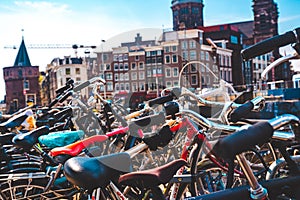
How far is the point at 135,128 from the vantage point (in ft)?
10.8

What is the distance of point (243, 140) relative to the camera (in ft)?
5.19

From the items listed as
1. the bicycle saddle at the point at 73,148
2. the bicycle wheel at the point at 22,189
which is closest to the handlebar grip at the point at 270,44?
the bicycle saddle at the point at 73,148

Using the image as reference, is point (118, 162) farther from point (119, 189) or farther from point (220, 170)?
point (220, 170)

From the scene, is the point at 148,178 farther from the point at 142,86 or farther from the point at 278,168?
the point at 142,86

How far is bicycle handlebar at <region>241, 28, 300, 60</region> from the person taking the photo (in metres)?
1.79

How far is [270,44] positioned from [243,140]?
51 centimetres

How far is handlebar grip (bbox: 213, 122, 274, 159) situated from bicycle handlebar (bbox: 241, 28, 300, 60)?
367 mm

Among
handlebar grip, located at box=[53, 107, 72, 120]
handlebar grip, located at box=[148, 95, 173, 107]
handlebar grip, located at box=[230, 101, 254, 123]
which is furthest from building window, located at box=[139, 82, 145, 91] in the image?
handlebar grip, located at box=[230, 101, 254, 123]

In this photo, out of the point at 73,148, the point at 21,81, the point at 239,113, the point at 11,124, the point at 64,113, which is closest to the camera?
the point at 239,113

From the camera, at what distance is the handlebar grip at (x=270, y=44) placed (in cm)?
179

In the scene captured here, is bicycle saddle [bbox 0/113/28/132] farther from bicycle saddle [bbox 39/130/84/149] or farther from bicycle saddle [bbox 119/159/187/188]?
bicycle saddle [bbox 119/159/187/188]

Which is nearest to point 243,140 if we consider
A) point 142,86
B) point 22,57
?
point 142,86

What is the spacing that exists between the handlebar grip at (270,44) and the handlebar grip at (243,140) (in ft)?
1.20

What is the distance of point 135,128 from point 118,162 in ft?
4.62
